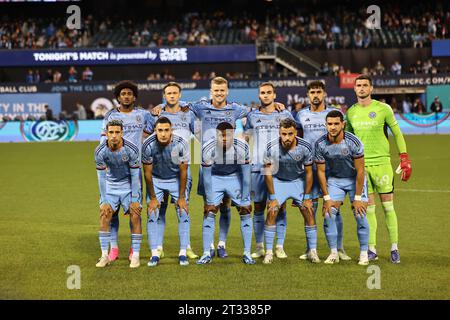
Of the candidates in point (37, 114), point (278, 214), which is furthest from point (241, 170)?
point (37, 114)

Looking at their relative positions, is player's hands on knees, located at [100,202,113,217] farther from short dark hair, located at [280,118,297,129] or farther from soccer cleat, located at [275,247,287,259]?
short dark hair, located at [280,118,297,129]

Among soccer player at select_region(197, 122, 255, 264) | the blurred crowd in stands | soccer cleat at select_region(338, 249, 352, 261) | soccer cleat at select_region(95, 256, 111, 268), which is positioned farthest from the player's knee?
the blurred crowd in stands

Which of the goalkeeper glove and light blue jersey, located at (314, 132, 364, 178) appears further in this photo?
the goalkeeper glove

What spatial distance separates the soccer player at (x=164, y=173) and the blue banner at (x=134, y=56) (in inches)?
1310

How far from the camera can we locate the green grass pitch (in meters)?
7.46

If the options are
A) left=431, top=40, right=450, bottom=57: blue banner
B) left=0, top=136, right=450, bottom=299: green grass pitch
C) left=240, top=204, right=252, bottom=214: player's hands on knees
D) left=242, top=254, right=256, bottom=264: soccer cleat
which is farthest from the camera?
left=431, top=40, right=450, bottom=57: blue banner

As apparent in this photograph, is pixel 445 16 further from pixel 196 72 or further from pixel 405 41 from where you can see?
pixel 196 72

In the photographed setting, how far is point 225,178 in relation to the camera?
29.6 ft

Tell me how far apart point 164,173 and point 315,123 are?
1998 mm

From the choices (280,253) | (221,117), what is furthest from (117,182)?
(280,253)

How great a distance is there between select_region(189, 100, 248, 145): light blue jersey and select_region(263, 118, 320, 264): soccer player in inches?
26.6

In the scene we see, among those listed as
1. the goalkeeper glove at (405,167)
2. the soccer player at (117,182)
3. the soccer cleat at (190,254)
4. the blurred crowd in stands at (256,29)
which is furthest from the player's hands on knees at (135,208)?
the blurred crowd in stands at (256,29)

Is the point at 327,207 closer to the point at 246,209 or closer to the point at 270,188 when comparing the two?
the point at 270,188

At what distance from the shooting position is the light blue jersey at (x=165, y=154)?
881 centimetres
